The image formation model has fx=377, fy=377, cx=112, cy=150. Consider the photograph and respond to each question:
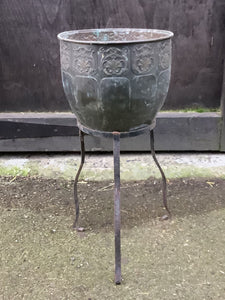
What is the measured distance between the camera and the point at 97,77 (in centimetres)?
148

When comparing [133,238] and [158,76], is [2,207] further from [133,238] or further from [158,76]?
[158,76]

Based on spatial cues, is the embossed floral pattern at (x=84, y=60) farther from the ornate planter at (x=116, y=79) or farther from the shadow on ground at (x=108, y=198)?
the shadow on ground at (x=108, y=198)

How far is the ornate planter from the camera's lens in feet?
4.73

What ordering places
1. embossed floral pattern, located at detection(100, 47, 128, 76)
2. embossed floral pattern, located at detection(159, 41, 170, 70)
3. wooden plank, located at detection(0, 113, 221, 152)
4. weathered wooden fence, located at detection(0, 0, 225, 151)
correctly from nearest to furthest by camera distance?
1. embossed floral pattern, located at detection(100, 47, 128, 76)
2. embossed floral pattern, located at detection(159, 41, 170, 70)
3. weathered wooden fence, located at detection(0, 0, 225, 151)
4. wooden plank, located at detection(0, 113, 221, 152)

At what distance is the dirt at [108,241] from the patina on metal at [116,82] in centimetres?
17

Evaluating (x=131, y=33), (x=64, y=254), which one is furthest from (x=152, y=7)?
(x=64, y=254)

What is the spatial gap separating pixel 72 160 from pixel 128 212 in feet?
2.49

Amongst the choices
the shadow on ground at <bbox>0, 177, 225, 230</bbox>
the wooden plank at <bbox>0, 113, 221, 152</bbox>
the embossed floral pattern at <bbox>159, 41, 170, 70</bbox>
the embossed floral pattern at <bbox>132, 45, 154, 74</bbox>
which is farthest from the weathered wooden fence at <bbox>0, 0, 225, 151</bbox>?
the embossed floral pattern at <bbox>132, 45, 154, 74</bbox>

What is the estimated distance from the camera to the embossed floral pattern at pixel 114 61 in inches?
56.1

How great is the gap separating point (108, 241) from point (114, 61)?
3.12 feet

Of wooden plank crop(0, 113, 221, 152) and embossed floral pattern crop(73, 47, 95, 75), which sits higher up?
embossed floral pattern crop(73, 47, 95, 75)

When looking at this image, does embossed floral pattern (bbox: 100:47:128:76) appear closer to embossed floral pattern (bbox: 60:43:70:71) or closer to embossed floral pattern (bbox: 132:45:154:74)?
embossed floral pattern (bbox: 132:45:154:74)

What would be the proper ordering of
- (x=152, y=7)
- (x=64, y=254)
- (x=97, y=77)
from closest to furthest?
1. (x=97, y=77)
2. (x=64, y=254)
3. (x=152, y=7)

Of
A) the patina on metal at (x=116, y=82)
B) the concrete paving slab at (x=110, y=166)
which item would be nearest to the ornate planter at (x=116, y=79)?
the patina on metal at (x=116, y=82)
